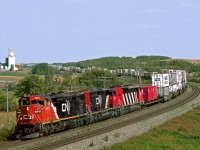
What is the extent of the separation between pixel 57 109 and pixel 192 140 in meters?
11.4

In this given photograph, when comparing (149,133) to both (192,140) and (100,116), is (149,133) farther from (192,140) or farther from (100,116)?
(100,116)

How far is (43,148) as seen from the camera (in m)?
25.2

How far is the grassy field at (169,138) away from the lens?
25484 mm

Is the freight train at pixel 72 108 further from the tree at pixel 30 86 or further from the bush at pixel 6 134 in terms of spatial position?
the tree at pixel 30 86

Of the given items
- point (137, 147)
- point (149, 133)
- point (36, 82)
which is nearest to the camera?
point (137, 147)

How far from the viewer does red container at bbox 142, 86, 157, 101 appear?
58.1 metres

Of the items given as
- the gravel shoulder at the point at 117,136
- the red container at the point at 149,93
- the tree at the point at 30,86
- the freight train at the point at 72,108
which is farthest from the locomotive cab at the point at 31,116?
the tree at the point at 30,86

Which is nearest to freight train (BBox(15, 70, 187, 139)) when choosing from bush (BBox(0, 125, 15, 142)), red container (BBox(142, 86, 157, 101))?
red container (BBox(142, 86, 157, 101))

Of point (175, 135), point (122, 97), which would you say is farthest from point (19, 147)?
point (122, 97)

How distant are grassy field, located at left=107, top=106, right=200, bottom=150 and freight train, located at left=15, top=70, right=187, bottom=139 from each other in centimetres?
726

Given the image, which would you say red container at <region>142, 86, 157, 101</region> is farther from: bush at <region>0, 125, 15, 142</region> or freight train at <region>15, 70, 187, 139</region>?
bush at <region>0, 125, 15, 142</region>

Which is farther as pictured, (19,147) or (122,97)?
(122,97)

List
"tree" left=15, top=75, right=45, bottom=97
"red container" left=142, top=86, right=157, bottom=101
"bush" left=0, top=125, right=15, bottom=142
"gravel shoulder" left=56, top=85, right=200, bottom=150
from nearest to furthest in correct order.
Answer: "gravel shoulder" left=56, top=85, right=200, bottom=150, "bush" left=0, top=125, right=15, bottom=142, "red container" left=142, top=86, right=157, bottom=101, "tree" left=15, top=75, right=45, bottom=97

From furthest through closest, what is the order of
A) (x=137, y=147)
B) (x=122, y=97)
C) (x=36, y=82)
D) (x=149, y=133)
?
(x=36, y=82), (x=122, y=97), (x=149, y=133), (x=137, y=147)
